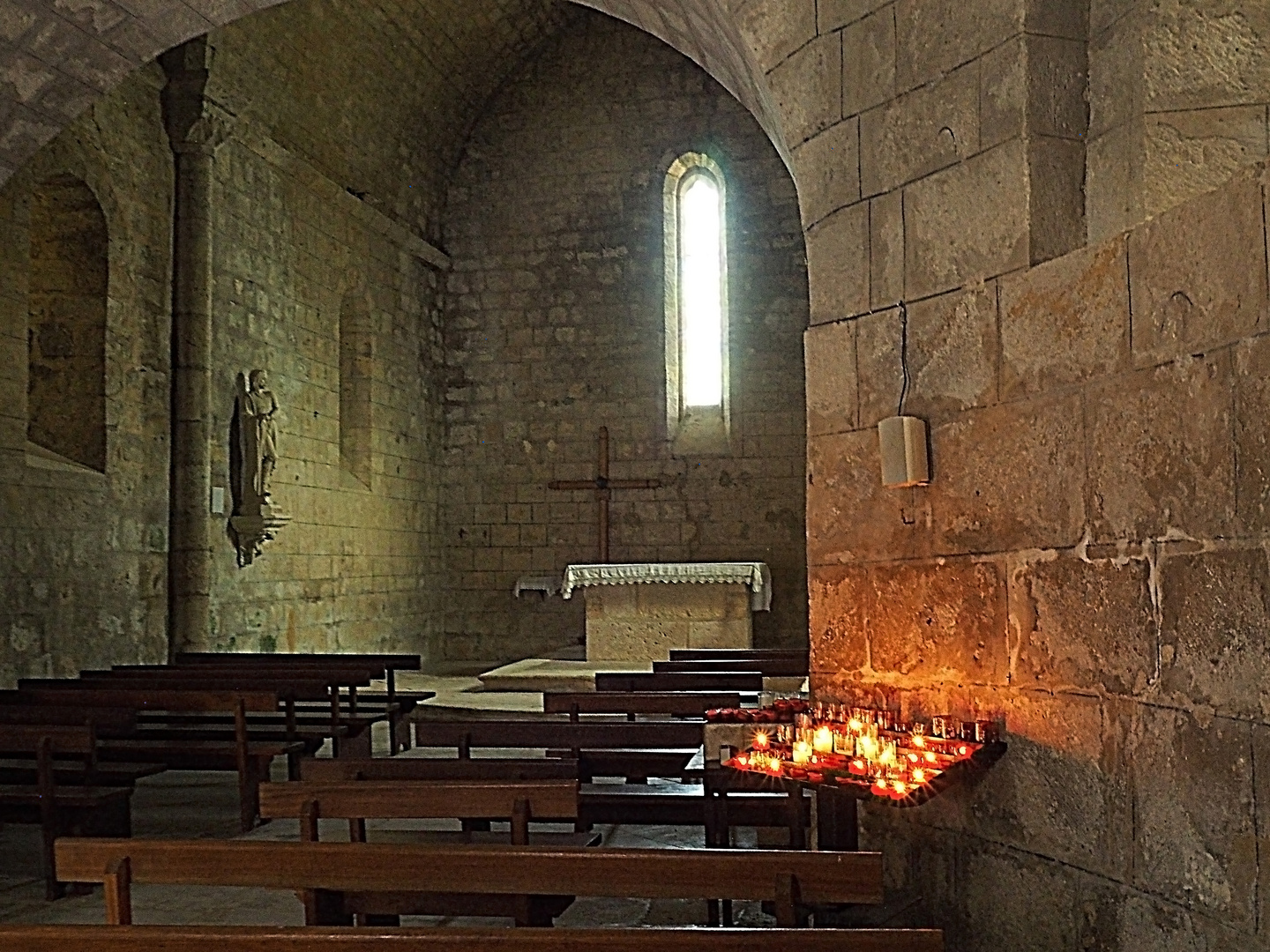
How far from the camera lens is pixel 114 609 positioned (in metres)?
8.98

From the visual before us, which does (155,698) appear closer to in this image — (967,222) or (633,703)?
(633,703)

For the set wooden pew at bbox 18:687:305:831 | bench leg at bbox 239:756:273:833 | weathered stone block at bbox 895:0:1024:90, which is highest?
weathered stone block at bbox 895:0:1024:90

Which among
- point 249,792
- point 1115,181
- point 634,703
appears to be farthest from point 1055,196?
point 249,792

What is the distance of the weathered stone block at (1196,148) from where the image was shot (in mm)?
3275

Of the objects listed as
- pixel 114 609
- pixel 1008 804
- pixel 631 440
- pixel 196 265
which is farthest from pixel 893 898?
pixel 631 440

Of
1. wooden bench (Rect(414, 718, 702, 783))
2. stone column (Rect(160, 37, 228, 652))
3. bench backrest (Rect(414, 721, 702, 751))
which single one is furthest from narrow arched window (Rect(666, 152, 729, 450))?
bench backrest (Rect(414, 721, 702, 751))

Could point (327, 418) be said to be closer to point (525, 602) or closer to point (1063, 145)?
point (525, 602)

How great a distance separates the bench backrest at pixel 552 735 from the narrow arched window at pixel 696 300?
915cm

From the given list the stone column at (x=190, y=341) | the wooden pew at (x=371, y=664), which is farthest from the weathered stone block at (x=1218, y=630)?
the stone column at (x=190, y=341)

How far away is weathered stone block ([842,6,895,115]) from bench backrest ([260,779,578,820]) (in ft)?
6.63

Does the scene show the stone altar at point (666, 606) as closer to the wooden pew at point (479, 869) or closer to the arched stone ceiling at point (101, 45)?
the arched stone ceiling at point (101, 45)

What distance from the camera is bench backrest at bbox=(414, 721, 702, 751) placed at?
4.32m

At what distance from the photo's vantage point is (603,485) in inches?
529

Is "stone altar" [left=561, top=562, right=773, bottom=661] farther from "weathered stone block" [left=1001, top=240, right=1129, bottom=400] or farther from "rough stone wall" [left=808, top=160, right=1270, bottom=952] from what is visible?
"weathered stone block" [left=1001, top=240, right=1129, bottom=400]
